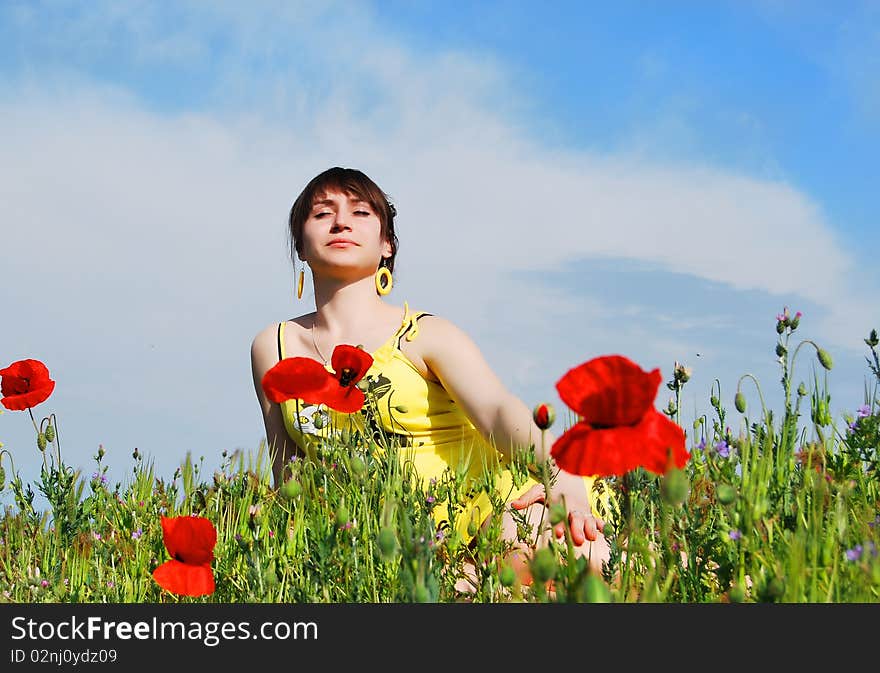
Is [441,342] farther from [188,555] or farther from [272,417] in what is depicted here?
[188,555]

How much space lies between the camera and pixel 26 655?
2.02 m

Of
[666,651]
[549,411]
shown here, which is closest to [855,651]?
[666,651]

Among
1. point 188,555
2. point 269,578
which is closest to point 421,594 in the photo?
point 269,578

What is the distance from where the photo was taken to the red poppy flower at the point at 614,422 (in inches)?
64.3

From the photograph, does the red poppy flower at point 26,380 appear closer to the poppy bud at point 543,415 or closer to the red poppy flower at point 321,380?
the red poppy flower at point 321,380

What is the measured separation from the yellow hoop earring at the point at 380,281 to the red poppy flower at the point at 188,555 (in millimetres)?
2096

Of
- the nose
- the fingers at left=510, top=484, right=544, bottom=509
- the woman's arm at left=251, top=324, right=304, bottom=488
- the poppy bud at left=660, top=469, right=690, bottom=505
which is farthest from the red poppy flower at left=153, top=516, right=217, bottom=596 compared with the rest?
the nose

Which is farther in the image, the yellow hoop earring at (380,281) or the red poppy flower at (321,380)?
the yellow hoop earring at (380,281)

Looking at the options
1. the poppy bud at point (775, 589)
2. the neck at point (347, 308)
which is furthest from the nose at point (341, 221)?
the poppy bud at point (775, 589)

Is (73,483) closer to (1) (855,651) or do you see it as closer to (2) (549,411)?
(2) (549,411)

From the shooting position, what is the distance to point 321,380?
3303mm

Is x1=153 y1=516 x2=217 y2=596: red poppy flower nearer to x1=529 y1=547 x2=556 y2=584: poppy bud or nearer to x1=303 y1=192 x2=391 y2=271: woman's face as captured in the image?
x1=529 y1=547 x2=556 y2=584: poppy bud

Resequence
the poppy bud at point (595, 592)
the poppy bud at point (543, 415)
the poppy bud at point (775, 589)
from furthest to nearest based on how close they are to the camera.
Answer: the poppy bud at point (543, 415) < the poppy bud at point (775, 589) < the poppy bud at point (595, 592)

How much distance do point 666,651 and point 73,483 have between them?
2925 mm
